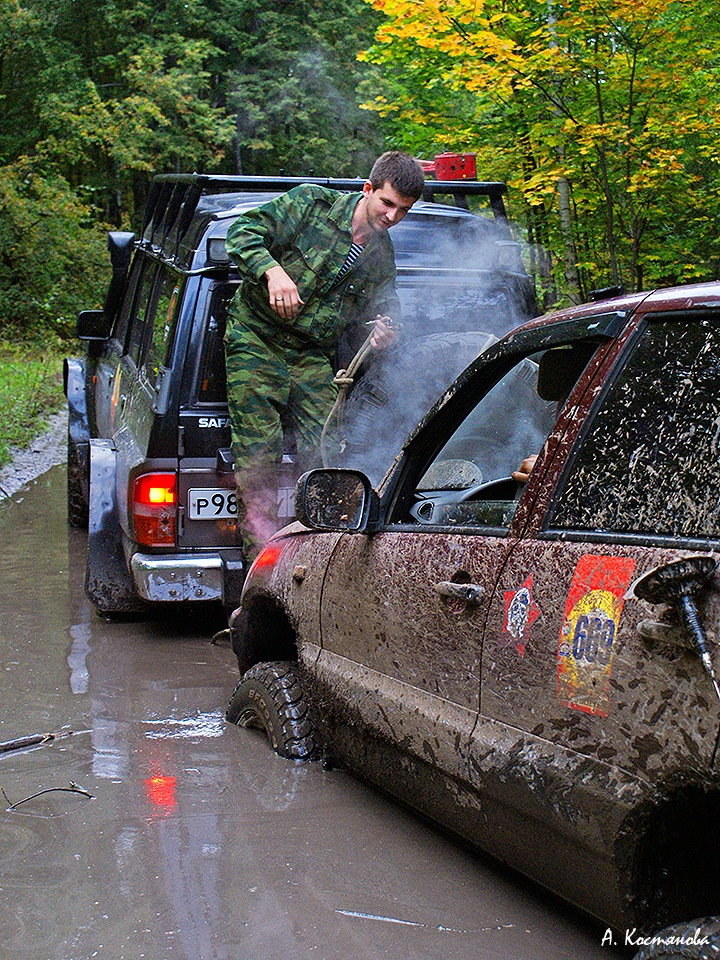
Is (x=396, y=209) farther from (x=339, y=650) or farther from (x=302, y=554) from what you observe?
(x=339, y=650)

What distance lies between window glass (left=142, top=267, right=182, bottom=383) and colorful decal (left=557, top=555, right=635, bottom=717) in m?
3.88

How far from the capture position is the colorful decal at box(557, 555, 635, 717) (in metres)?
2.42

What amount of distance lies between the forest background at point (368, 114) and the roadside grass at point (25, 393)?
3555mm

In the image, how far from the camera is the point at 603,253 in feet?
36.6

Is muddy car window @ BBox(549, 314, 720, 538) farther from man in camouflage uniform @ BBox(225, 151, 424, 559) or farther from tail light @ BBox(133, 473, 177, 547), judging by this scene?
tail light @ BBox(133, 473, 177, 547)

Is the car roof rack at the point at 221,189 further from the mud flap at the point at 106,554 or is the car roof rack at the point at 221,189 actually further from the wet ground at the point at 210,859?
the wet ground at the point at 210,859

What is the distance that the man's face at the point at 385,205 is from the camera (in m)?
5.61

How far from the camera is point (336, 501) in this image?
3568mm

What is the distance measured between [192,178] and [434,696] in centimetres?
421

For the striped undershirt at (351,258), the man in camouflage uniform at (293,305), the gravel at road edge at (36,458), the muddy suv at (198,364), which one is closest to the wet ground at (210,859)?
the muddy suv at (198,364)

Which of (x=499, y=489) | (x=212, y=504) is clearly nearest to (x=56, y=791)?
(x=499, y=489)

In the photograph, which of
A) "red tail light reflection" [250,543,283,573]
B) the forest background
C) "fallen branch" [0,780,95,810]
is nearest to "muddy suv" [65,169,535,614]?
"red tail light reflection" [250,543,283,573]

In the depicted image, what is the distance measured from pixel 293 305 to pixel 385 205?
64cm

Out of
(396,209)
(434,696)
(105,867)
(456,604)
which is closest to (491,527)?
(456,604)
